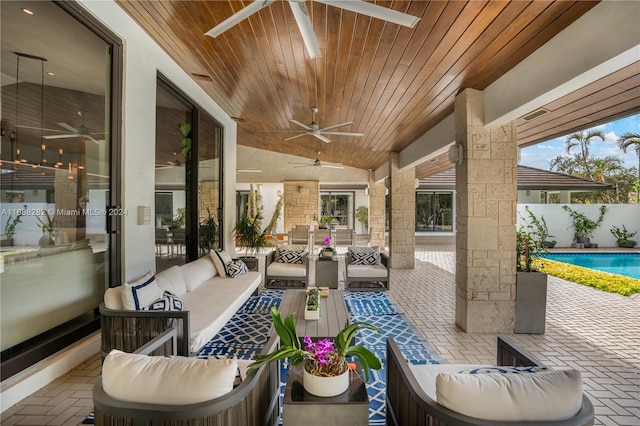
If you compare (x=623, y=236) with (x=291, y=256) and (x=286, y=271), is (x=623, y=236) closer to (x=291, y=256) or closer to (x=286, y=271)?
(x=291, y=256)

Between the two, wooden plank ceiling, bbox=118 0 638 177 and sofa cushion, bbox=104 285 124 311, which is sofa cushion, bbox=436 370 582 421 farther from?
sofa cushion, bbox=104 285 124 311

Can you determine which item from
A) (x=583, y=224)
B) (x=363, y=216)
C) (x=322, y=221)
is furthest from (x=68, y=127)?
(x=583, y=224)

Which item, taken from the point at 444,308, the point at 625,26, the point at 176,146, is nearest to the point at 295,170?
the point at 176,146

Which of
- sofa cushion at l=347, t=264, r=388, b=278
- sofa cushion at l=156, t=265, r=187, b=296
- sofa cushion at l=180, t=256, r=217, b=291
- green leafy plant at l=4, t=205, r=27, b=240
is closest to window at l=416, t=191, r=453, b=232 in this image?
sofa cushion at l=347, t=264, r=388, b=278

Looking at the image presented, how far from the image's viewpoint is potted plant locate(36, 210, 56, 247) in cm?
251

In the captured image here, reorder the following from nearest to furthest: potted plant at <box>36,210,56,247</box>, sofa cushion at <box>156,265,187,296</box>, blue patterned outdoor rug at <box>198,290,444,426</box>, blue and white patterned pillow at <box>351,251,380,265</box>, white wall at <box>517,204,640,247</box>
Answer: potted plant at <box>36,210,56,247</box>, blue patterned outdoor rug at <box>198,290,444,426</box>, sofa cushion at <box>156,265,187,296</box>, blue and white patterned pillow at <box>351,251,380,265</box>, white wall at <box>517,204,640,247</box>

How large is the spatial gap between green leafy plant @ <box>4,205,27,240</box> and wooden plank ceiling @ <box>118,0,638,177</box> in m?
2.12

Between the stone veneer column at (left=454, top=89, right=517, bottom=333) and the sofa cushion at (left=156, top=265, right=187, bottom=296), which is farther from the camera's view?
the stone veneer column at (left=454, top=89, right=517, bottom=333)

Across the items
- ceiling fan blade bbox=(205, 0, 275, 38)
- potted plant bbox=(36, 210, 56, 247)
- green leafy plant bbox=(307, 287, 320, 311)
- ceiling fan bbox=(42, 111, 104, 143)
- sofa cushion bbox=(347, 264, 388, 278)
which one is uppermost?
ceiling fan blade bbox=(205, 0, 275, 38)

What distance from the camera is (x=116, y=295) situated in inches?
102

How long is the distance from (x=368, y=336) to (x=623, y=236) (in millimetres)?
13058

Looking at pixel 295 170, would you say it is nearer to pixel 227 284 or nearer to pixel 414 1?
pixel 227 284

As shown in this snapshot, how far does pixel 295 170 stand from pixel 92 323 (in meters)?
9.07

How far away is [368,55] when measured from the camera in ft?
10.2
